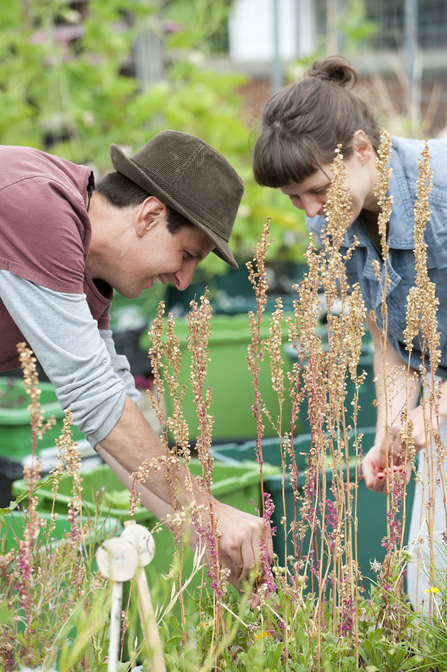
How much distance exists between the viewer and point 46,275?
126 centimetres

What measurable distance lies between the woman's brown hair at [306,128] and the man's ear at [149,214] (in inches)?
13.3

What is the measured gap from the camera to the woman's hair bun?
1821 millimetres

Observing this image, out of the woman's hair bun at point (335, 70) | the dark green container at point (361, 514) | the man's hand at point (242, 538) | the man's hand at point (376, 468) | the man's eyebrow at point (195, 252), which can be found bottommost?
the dark green container at point (361, 514)

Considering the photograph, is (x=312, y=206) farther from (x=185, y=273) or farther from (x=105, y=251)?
(x=105, y=251)

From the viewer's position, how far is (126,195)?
156 centimetres

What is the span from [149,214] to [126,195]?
0.09m

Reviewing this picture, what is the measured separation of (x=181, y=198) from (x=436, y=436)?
76 centimetres

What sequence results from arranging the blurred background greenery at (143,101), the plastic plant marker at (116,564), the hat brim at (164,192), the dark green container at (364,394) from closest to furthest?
the plastic plant marker at (116,564) < the hat brim at (164,192) < the dark green container at (364,394) < the blurred background greenery at (143,101)

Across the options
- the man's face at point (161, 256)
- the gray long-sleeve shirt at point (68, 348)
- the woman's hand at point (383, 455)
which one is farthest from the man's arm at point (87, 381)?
the woman's hand at point (383, 455)

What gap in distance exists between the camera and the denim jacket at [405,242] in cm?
165

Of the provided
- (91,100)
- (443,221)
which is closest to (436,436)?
(443,221)

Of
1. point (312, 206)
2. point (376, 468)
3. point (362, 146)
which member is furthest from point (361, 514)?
point (362, 146)

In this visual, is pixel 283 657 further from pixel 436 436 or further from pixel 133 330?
pixel 133 330

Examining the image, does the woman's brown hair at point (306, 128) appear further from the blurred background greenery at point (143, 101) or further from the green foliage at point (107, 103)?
the green foliage at point (107, 103)
